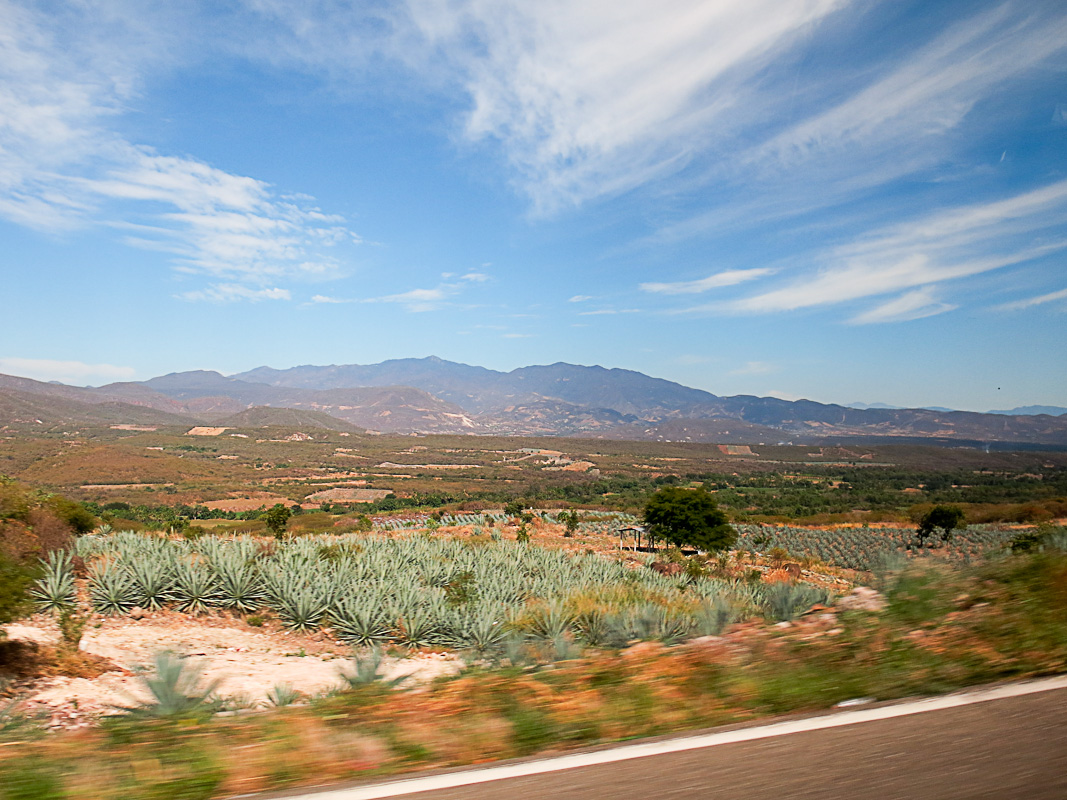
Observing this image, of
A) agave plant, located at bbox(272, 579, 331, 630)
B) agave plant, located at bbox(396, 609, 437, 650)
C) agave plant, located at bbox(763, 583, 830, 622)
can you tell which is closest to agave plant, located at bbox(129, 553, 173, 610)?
agave plant, located at bbox(272, 579, 331, 630)

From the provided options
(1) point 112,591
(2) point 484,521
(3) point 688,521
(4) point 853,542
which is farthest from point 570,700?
(4) point 853,542

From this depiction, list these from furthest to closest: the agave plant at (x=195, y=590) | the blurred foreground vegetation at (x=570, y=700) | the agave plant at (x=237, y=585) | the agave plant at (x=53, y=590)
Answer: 1. the agave plant at (x=237, y=585)
2. the agave plant at (x=195, y=590)
3. the agave plant at (x=53, y=590)
4. the blurred foreground vegetation at (x=570, y=700)

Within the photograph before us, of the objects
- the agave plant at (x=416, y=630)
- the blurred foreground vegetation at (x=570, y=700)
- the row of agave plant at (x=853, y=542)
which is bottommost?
the row of agave plant at (x=853, y=542)

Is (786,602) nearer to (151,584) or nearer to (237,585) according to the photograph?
(237,585)

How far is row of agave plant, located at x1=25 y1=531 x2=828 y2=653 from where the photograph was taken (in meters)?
8.27

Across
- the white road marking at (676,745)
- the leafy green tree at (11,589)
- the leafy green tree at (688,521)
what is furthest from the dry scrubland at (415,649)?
the leafy green tree at (688,521)

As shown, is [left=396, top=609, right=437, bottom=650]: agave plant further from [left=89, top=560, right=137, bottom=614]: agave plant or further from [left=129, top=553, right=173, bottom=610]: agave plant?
[left=89, top=560, right=137, bottom=614]: agave plant

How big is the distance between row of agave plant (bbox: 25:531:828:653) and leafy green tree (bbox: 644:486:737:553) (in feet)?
75.4

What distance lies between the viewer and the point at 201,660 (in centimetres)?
775

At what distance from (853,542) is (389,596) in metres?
42.6

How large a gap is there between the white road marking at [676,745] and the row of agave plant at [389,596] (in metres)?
3.39

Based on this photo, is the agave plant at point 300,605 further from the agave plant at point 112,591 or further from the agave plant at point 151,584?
the agave plant at point 112,591

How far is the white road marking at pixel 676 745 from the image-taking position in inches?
99.6

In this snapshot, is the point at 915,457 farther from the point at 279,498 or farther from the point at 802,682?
the point at 802,682
